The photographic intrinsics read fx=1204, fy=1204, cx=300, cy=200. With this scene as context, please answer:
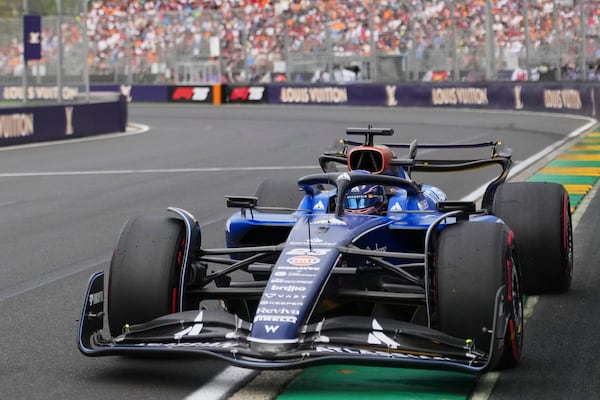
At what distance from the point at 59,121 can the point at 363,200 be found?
19639 millimetres

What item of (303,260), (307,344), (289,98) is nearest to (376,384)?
(307,344)

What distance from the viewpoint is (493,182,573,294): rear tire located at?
7.91 meters

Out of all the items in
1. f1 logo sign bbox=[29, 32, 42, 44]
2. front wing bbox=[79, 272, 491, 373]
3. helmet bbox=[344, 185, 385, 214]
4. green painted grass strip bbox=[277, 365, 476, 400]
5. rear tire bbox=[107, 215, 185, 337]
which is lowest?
green painted grass strip bbox=[277, 365, 476, 400]

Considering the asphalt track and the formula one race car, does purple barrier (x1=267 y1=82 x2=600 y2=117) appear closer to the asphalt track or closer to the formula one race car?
the asphalt track

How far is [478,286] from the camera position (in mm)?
5691

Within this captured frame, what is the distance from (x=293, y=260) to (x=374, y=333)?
62 cm

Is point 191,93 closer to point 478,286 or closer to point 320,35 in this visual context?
point 320,35

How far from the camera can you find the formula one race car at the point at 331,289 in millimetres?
5516

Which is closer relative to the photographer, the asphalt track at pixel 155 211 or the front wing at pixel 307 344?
the front wing at pixel 307 344

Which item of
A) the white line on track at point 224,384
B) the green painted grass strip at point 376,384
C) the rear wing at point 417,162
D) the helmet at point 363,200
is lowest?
the white line on track at point 224,384

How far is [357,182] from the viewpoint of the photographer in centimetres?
686

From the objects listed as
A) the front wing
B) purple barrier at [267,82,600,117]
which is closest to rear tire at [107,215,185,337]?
the front wing

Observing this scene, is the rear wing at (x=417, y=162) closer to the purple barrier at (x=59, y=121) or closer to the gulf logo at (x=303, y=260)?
the gulf logo at (x=303, y=260)

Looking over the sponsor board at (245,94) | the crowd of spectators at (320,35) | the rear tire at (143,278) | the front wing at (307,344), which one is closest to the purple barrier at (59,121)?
the crowd of spectators at (320,35)
